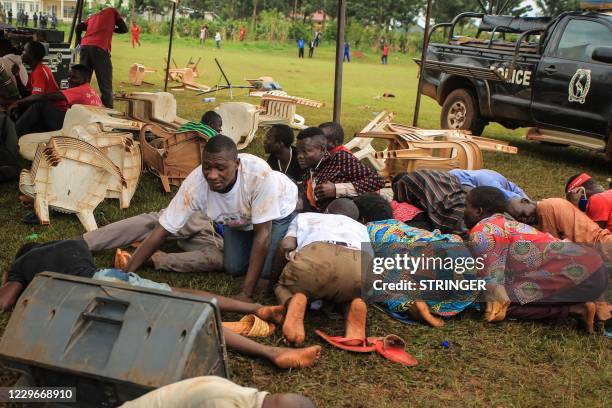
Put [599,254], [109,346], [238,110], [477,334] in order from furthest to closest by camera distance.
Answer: [238,110] < [599,254] < [477,334] < [109,346]

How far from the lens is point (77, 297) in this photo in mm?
2527

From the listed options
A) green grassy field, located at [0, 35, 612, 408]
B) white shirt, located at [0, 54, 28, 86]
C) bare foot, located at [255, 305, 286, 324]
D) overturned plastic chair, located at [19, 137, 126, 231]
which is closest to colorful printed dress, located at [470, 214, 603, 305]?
green grassy field, located at [0, 35, 612, 408]

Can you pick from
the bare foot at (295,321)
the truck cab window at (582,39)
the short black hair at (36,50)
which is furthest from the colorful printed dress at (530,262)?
the short black hair at (36,50)

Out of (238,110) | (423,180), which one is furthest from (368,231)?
(238,110)

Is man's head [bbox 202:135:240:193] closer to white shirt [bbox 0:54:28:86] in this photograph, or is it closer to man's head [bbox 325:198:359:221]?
man's head [bbox 325:198:359:221]

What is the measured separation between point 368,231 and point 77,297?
2.17 meters

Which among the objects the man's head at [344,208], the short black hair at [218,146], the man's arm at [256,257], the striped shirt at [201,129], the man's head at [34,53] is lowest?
the man's arm at [256,257]

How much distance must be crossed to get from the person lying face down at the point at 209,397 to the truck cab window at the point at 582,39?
7791mm

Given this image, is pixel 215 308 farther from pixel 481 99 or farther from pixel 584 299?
pixel 481 99

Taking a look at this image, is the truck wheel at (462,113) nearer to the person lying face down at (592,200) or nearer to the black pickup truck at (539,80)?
the black pickup truck at (539,80)

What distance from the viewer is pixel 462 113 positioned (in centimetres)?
1041

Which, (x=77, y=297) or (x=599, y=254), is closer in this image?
(x=77, y=297)

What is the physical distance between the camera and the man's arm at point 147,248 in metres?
3.96

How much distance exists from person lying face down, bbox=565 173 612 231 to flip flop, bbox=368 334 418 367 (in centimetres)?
211
